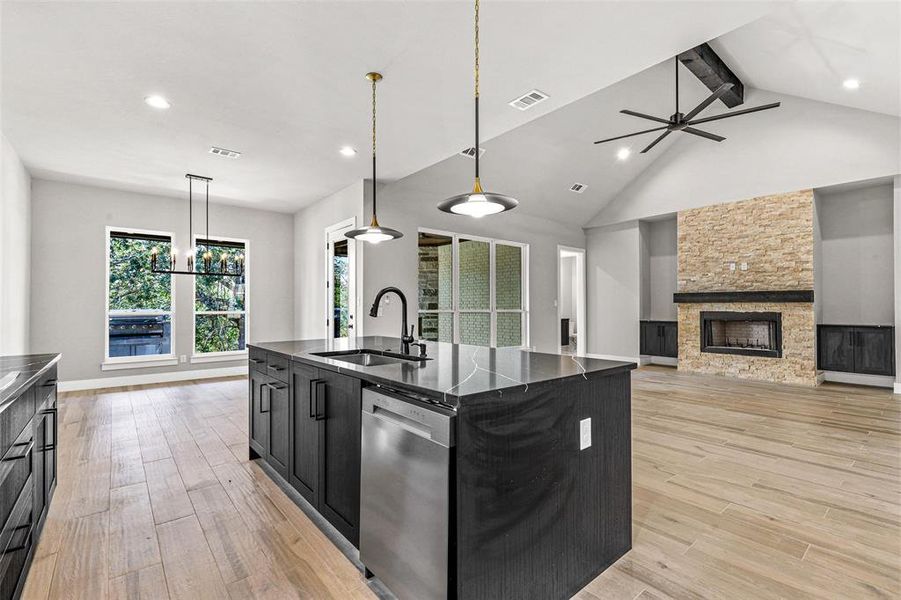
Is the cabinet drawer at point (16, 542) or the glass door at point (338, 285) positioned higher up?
the glass door at point (338, 285)

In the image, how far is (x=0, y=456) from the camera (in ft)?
4.65

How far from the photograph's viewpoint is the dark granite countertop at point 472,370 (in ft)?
5.02

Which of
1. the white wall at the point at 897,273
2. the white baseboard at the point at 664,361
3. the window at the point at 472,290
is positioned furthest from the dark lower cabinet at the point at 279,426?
the white baseboard at the point at 664,361

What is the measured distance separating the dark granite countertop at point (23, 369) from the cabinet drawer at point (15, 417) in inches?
1.3

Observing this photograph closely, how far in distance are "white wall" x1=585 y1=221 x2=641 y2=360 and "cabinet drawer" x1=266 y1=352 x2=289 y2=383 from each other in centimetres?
719

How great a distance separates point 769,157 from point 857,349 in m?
2.96

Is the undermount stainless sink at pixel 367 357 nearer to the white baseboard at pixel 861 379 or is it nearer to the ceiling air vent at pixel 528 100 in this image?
the ceiling air vent at pixel 528 100

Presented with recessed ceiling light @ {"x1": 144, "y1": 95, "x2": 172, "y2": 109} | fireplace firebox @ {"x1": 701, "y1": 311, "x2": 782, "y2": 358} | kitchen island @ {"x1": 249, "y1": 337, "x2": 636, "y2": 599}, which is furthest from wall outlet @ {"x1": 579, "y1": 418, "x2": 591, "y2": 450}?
fireplace firebox @ {"x1": 701, "y1": 311, "x2": 782, "y2": 358}

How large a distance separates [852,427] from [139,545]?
556cm

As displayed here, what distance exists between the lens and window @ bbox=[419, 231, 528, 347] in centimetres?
664

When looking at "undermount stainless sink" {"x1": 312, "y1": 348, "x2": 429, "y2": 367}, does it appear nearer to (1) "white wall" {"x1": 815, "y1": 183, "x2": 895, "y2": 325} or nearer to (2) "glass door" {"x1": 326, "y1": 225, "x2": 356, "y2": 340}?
(2) "glass door" {"x1": 326, "y1": 225, "x2": 356, "y2": 340}

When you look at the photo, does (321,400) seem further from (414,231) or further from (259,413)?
(414,231)

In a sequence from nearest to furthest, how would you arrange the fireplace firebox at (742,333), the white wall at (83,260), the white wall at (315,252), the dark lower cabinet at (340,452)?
the dark lower cabinet at (340,452)
the white wall at (83,260)
the white wall at (315,252)
the fireplace firebox at (742,333)

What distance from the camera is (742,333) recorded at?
701 centimetres
